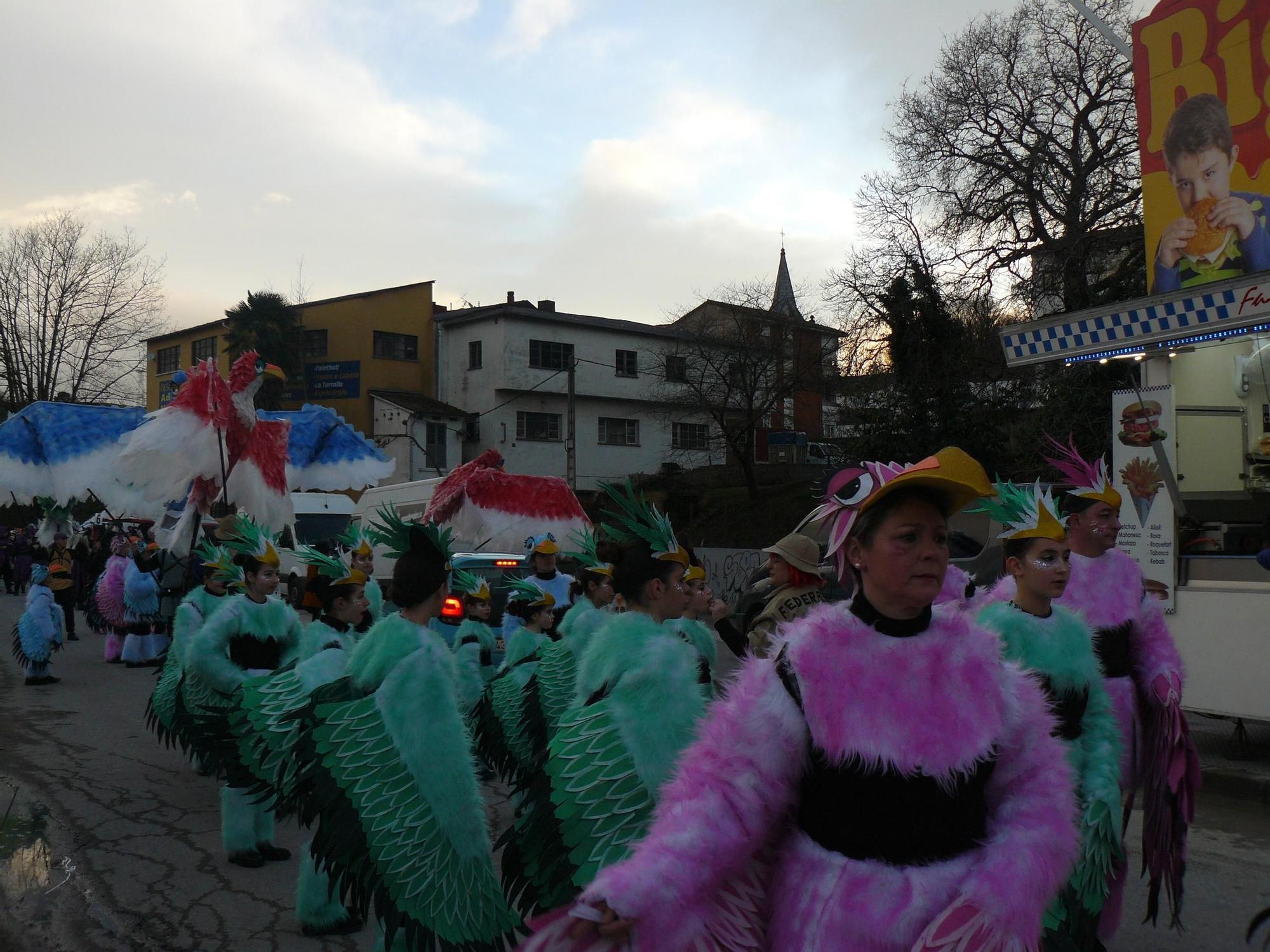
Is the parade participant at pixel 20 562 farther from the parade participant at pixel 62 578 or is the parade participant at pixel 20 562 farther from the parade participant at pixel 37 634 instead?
the parade participant at pixel 37 634

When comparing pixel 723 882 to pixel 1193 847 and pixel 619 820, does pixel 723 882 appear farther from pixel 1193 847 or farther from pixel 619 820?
pixel 1193 847

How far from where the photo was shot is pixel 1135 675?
430 cm

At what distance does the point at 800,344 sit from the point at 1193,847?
2708 centimetres

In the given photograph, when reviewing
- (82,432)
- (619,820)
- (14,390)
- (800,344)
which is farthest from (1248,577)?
(14,390)

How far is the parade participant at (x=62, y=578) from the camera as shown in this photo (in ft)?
50.0

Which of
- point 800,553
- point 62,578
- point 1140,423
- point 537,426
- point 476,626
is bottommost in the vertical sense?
point 62,578

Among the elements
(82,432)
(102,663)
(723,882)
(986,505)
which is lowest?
(102,663)

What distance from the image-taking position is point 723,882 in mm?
2033

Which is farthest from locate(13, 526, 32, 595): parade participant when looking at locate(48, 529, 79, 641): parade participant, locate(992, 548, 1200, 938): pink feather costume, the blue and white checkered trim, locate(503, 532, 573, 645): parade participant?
locate(992, 548, 1200, 938): pink feather costume

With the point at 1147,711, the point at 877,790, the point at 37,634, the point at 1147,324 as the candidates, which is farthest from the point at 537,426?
the point at 877,790

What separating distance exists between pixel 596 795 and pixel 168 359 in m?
51.9

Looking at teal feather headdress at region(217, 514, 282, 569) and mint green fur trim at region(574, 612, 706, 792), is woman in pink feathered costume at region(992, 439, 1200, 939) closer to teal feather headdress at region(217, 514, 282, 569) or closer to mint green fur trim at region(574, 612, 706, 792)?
mint green fur trim at region(574, 612, 706, 792)

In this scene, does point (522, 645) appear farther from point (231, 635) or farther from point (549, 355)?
point (549, 355)

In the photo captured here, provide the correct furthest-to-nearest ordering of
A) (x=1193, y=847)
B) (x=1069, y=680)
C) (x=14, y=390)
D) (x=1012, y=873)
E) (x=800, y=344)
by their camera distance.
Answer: (x=14, y=390) < (x=800, y=344) < (x=1193, y=847) < (x=1069, y=680) < (x=1012, y=873)
